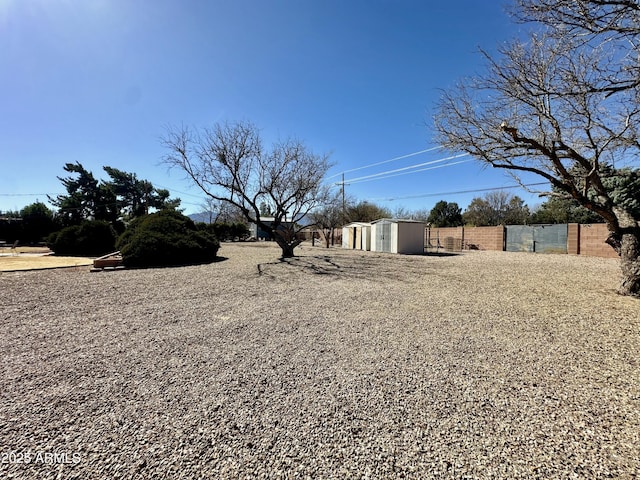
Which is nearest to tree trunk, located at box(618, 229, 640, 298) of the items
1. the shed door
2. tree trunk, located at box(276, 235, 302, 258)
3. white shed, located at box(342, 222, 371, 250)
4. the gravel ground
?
the gravel ground

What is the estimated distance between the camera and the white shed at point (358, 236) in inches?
739

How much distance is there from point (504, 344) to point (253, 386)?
8.96ft

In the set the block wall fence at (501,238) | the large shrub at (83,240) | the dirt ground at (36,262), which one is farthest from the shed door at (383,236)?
the large shrub at (83,240)

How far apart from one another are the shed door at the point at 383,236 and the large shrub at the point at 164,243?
9628 mm

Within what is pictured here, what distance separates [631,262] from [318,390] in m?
6.66

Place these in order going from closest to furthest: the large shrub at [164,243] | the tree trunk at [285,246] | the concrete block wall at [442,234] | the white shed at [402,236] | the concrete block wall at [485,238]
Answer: the large shrub at [164,243]
the tree trunk at [285,246]
the white shed at [402,236]
the concrete block wall at [485,238]
the concrete block wall at [442,234]

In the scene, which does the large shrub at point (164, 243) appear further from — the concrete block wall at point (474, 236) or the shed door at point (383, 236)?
the concrete block wall at point (474, 236)

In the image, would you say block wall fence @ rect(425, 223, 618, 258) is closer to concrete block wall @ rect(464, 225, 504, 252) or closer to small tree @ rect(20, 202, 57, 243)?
concrete block wall @ rect(464, 225, 504, 252)

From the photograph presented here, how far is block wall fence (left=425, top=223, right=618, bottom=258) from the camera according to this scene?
13328mm

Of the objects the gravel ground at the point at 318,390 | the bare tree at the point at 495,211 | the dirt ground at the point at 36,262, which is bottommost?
the gravel ground at the point at 318,390

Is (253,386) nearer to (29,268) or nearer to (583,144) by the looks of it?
(583,144)

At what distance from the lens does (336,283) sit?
6.55 meters

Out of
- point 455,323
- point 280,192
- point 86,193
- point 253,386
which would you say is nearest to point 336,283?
point 455,323

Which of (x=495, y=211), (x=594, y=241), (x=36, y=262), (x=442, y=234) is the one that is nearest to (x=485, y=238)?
(x=442, y=234)
